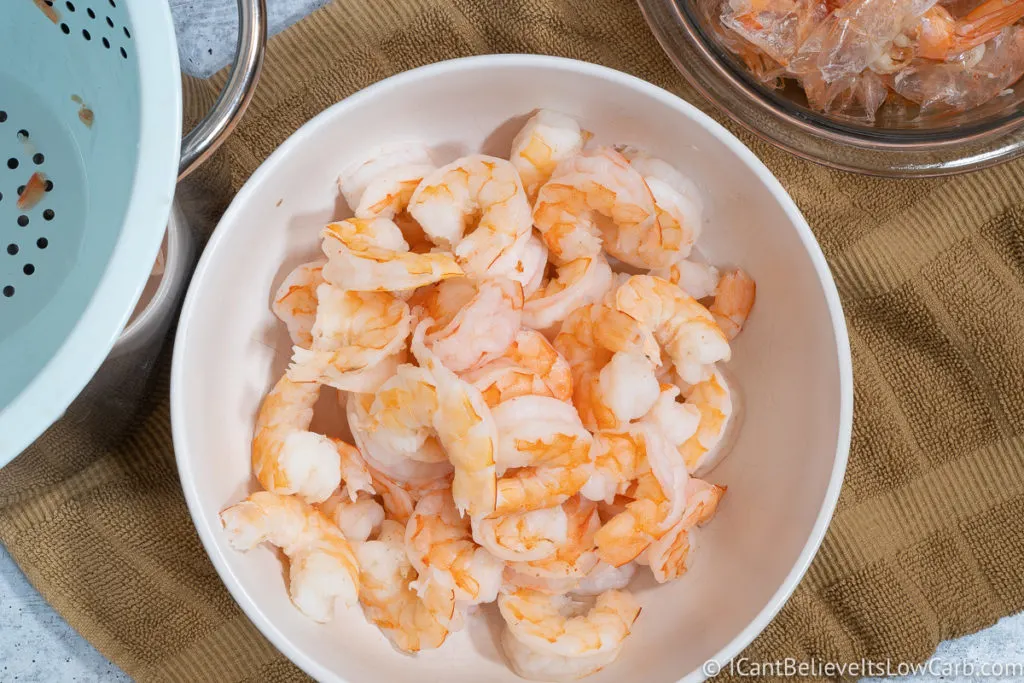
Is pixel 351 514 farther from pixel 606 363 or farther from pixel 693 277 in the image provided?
pixel 693 277

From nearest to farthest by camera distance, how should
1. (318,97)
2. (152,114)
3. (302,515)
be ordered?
1. (152,114)
2. (302,515)
3. (318,97)

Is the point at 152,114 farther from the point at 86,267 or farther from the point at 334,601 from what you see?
the point at 334,601

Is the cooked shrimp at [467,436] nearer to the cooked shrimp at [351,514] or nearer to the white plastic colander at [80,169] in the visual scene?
the cooked shrimp at [351,514]

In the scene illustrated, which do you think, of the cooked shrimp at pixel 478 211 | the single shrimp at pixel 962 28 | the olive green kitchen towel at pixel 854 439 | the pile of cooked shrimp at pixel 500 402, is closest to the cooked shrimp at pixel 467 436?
the pile of cooked shrimp at pixel 500 402

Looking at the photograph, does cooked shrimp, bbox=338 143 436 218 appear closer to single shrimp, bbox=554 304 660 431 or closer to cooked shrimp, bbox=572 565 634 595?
single shrimp, bbox=554 304 660 431

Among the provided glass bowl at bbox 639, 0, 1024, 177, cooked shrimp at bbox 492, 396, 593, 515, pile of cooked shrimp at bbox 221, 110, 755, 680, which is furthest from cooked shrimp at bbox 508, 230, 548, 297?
glass bowl at bbox 639, 0, 1024, 177

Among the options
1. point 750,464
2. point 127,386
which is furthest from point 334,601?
point 750,464
